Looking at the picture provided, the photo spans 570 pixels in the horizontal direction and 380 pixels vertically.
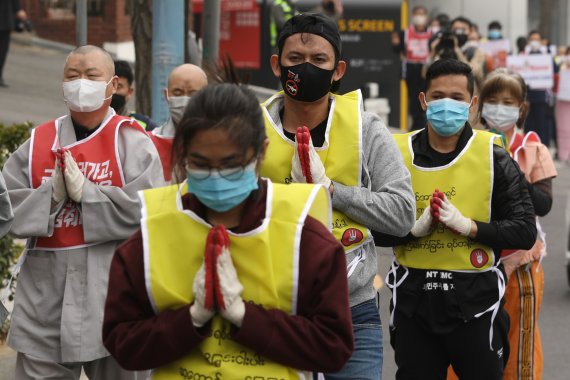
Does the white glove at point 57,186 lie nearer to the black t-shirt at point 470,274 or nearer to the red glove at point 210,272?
the black t-shirt at point 470,274

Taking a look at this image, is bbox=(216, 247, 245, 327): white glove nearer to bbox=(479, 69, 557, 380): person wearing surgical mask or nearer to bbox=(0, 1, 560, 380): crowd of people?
bbox=(0, 1, 560, 380): crowd of people

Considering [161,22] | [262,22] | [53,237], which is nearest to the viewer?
[53,237]

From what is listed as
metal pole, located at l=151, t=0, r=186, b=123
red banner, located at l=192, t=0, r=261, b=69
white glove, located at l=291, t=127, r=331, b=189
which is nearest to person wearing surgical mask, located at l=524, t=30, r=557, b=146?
red banner, located at l=192, t=0, r=261, b=69

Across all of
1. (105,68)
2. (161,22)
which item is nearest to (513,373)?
(105,68)

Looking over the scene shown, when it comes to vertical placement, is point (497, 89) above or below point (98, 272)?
above

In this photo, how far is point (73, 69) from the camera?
566 cm

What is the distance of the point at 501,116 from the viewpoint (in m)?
6.93

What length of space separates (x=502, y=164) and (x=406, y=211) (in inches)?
42.3

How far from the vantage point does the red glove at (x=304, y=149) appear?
440cm

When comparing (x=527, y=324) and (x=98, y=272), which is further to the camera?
(x=527, y=324)

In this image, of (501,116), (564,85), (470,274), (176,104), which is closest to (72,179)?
(470,274)

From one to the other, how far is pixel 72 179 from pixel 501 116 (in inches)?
104

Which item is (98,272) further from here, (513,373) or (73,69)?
(513,373)

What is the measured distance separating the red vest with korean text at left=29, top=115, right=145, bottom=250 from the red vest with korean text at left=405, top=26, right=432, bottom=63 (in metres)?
14.3
